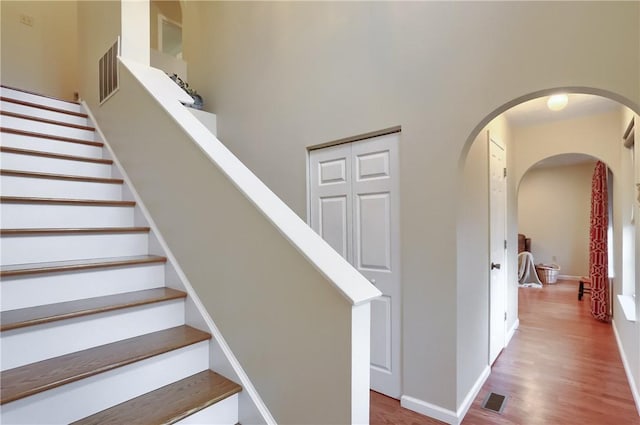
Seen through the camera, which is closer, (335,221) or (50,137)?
(50,137)

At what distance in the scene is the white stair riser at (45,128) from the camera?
93.1 inches

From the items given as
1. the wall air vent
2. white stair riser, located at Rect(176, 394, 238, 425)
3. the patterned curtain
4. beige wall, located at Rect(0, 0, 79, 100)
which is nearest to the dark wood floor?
the patterned curtain

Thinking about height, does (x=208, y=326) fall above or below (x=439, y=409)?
above

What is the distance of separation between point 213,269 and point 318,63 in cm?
199

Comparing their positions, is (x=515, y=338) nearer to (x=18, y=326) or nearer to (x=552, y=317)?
(x=552, y=317)

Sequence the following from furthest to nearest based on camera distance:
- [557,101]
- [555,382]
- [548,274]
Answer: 1. [548,274]
2. [557,101]
3. [555,382]

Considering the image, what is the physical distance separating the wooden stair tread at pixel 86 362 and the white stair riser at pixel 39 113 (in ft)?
7.95

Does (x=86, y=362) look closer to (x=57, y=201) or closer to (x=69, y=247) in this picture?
(x=69, y=247)

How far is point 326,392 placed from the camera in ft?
3.58

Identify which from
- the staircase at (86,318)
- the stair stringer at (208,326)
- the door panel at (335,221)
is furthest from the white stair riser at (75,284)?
the door panel at (335,221)

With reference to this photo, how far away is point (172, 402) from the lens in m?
1.21

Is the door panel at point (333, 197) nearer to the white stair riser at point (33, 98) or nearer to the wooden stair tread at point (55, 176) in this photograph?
the wooden stair tread at point (55, 176)

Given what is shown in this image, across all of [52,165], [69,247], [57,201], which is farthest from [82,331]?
[52,165]

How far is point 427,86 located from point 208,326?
198cm
